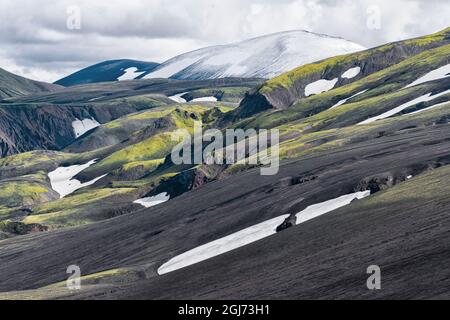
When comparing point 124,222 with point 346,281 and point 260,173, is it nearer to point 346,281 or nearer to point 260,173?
point 260,173

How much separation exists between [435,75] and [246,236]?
111739 mm

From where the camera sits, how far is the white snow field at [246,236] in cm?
6562

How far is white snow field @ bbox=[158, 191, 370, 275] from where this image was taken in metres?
65.6

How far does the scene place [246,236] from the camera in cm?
6781

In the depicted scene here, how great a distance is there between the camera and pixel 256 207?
80.4 meters

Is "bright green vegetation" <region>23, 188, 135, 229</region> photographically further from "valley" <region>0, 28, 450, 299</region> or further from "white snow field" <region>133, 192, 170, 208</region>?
"white snow field" <region>133, 192, 170, 208</region>

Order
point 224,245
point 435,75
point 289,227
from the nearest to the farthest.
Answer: point 289,227, point 224,245, point 435,75

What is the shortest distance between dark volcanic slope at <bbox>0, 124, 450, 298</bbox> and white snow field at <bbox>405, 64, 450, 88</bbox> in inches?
2512

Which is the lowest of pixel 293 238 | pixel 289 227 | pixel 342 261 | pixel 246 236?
pixel 342 261

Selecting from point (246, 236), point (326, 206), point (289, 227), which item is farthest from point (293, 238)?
point (326, 206)

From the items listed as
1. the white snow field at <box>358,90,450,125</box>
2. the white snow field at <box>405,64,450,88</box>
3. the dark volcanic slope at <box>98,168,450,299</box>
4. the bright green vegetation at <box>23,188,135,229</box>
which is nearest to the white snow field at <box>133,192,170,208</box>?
the bright green vegetation at <box>23,188,135,229</box>

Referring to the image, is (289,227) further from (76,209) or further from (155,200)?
(76,209)
